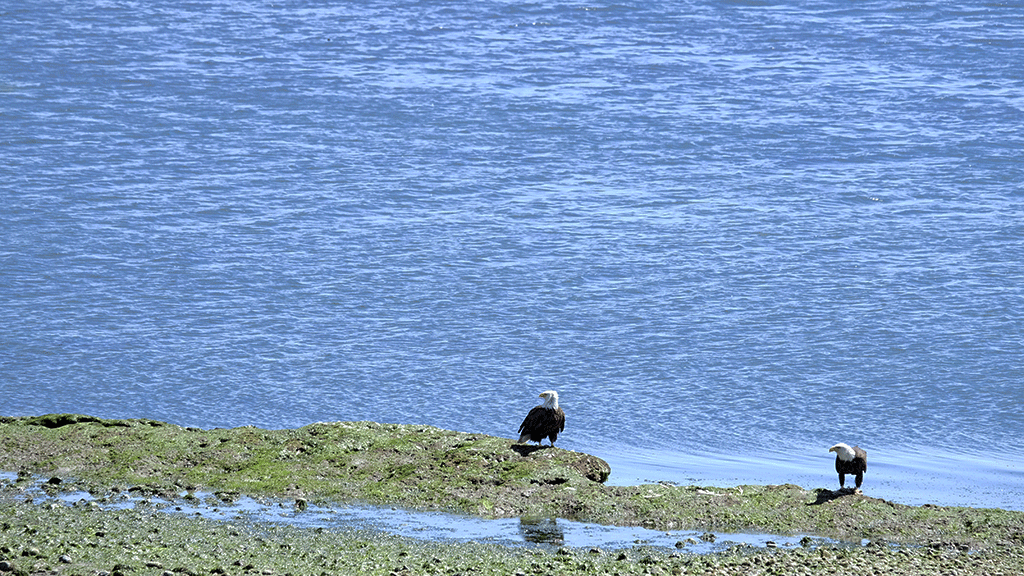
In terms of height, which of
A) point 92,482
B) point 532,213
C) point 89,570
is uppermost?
point 89,570

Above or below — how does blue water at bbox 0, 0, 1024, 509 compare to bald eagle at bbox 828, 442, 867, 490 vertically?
below

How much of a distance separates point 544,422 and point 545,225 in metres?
13.8

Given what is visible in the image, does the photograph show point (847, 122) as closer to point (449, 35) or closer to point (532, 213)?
point (532, 213)

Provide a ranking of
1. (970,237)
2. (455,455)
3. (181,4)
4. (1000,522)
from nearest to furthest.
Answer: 1. (1000,522)
2. (455,455)
3. (970,237)
4. (181,4)

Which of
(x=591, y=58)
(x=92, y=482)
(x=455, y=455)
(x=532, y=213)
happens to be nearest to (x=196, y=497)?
(x=92, y=482)

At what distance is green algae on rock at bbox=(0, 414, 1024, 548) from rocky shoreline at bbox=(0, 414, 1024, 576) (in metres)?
0.02

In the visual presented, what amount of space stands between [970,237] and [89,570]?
812 inches

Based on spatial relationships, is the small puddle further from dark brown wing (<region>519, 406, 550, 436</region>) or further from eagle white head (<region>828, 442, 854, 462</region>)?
dark brown wing (<region>519, 406, 550, 436</region>)

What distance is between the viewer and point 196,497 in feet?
42.1

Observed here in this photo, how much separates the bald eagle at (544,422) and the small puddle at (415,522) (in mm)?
1637

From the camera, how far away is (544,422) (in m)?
14.0

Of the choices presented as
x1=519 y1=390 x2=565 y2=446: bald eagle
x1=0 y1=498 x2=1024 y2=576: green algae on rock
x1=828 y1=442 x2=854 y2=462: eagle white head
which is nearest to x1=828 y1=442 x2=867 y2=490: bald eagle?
x1=828 y1=442 x2=854 y2=462: eagle white head

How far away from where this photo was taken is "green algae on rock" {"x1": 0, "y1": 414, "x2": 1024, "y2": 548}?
12.5 meters

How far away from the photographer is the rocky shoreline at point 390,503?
11.0 meters
